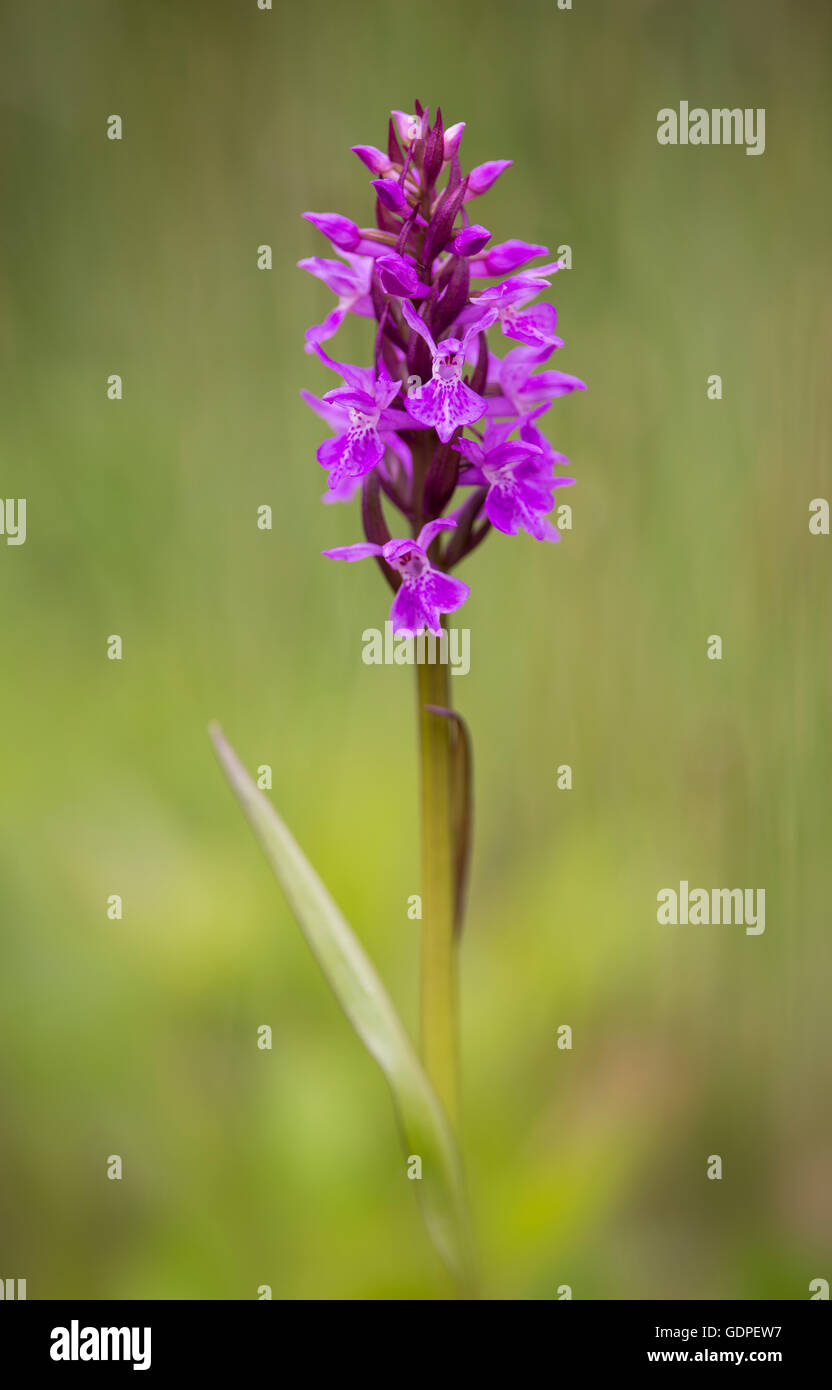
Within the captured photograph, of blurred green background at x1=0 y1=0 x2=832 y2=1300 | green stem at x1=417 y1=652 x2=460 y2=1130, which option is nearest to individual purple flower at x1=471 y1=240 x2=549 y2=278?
green stem at x1=417 y1=652 x2=460 y2=1130

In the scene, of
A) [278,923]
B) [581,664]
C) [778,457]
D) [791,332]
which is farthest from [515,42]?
[278,923]

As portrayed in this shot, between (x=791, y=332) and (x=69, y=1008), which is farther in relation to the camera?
(x=791, y=332)

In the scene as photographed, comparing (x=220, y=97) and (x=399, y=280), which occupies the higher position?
(x=220, y=97)

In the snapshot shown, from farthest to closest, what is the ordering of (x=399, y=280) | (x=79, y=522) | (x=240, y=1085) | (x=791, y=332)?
1. (x=79, y=522)
2. (x=791, y=332)
3. (x=240, y=1085)
4. (x=399, y=280)

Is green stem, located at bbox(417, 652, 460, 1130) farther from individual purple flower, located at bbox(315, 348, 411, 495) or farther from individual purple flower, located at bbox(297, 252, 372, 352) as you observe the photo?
individual purple flower, located at bbox(297, 252, 372, 352)

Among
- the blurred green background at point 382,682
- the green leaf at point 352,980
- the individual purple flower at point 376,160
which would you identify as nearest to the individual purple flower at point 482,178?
the individual purple flower at point 376,160

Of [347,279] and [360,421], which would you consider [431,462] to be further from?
[347,279]

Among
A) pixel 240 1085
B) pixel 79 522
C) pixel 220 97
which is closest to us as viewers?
pixel 240 1085

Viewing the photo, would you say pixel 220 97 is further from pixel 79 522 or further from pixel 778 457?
pixel 778 457

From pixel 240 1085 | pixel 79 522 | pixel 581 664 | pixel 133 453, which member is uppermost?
pixel 133 453
